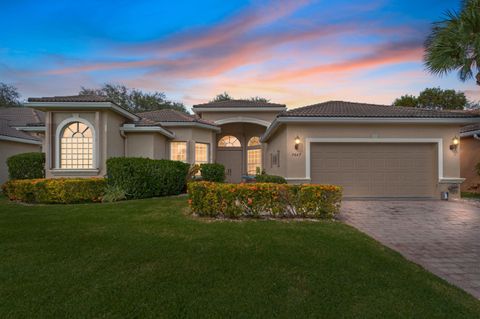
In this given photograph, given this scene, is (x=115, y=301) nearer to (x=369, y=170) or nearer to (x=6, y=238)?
(x=6, y=238)

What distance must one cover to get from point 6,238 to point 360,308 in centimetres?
618

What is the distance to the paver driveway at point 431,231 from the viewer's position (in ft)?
11.8

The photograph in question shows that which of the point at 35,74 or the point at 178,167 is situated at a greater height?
the point at 35,74

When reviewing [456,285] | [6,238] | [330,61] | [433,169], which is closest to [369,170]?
[433,169]

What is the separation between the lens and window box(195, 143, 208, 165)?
48.5ft

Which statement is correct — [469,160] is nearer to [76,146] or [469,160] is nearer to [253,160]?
[253,160]

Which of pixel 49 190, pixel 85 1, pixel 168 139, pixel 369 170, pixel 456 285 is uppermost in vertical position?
pixel 85 1

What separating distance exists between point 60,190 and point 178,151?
657cm

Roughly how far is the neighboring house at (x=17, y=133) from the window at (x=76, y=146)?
12.9 feet

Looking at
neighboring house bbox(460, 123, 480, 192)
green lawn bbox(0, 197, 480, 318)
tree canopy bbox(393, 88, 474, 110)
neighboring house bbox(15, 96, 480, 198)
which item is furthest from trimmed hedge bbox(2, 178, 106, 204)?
tree canopy bbox(393, 88, 474, 110)

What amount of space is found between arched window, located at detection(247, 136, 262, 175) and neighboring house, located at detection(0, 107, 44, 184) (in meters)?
12.6

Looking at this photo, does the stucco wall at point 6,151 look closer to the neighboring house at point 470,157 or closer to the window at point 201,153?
the window at point 201,153

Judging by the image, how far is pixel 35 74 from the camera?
1611 cm

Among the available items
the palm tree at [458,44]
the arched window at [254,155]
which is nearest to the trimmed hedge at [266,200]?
the palm tree at [458,44]
